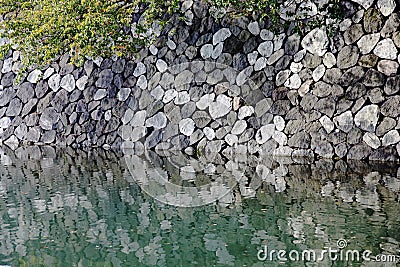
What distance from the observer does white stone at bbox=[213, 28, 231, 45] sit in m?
8.92

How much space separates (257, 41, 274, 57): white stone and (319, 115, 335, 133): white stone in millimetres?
1193

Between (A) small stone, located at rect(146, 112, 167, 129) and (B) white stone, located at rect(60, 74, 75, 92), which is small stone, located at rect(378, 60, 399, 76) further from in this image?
(B) white stone, located at rect(60, 74, 75, 92)

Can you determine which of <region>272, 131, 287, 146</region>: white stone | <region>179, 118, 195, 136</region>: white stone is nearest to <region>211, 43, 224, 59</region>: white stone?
<region>179, 118, 195, 136</region>: white stone

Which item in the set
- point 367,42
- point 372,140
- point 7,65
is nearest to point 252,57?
point 367,42

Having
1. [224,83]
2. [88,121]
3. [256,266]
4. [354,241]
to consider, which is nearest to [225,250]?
[256,266]

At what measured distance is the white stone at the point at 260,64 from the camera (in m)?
8.60

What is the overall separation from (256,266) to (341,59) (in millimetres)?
4449

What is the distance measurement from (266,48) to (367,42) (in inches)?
55.9

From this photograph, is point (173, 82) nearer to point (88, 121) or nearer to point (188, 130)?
point (188, 130)

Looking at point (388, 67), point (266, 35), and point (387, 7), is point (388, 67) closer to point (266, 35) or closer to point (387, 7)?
point (387, 7)

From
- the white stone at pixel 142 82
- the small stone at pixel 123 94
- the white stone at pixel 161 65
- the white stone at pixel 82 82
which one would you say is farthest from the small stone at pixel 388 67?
the white stone at pixel 82 82

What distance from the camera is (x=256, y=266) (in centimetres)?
411

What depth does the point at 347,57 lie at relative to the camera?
7.89m

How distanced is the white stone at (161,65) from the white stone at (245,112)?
1447 mm
